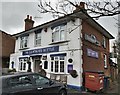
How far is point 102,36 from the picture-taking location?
2066 centimetres

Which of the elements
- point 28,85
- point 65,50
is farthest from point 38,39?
point 28,85

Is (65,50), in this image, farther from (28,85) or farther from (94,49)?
(28,85)

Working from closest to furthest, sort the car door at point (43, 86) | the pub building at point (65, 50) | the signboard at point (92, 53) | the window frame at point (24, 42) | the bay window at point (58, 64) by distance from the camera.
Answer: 1. the car door at point (43, 86)
2. the pub building at point (65, 50)
3. the bay window at point (58, 64)
4. the signboard at point (92, 53)
5. the window frame at point (24, 42)

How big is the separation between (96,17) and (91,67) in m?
12.7

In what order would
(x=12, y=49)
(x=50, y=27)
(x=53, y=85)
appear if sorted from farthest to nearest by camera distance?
(x=12, y=49)
(x=50, y=27)
(x=53, y=85)

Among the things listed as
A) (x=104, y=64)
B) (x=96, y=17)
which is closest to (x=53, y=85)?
(x=96, y=17)

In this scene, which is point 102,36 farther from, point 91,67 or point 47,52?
point 47,52

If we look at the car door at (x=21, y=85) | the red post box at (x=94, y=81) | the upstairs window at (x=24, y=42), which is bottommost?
the red post box at (x=94, y=81)

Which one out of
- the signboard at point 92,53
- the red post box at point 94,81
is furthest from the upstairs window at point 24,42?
the red post box at point 94,81

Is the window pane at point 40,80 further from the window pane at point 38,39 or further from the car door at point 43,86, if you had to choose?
the window pane at point 38,39

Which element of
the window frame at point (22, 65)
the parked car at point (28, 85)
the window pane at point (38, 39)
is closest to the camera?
the parked car at point (28, 85)

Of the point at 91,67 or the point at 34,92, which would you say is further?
the point at 91,67

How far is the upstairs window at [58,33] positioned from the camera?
16.4 metres

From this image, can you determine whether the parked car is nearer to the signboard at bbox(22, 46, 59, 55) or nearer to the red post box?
the red post box
